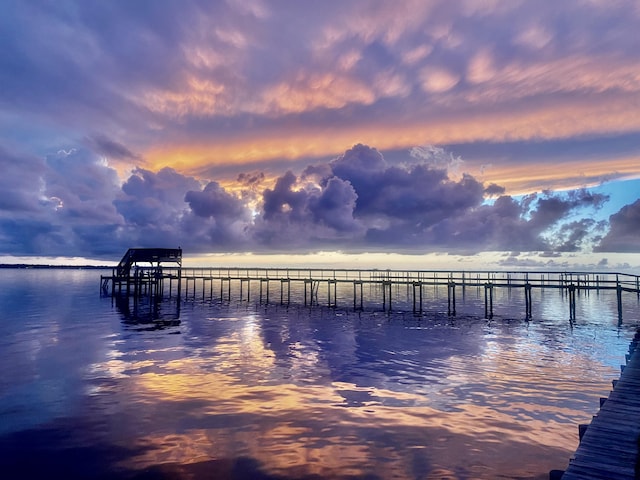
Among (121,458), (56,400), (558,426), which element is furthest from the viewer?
(56,400)

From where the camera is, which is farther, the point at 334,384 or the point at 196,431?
the point at 334,384

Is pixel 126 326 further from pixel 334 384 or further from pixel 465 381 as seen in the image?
pixel 465 381

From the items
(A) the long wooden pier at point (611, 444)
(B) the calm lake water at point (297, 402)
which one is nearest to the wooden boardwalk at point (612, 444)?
(A) the long wooden pier at point (611, 444)

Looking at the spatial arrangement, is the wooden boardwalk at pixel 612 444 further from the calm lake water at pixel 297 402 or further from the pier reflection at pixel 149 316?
the pier reflection at pixel 149 316

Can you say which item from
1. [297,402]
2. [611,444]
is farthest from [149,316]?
[611,444]

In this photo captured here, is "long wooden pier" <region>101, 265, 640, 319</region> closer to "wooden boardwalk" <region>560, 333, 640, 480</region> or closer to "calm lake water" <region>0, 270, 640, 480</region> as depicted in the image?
"calm lake water" <region>0, 270, 640, 480</region>

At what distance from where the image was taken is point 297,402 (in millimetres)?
16344

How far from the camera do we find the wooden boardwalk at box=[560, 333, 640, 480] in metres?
7.26

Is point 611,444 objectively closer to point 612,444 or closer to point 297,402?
point 612,444

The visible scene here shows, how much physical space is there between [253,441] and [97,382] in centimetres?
1041

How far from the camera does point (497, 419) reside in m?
14.4

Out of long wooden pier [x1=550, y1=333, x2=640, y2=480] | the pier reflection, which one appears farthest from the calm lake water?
the pier reflection

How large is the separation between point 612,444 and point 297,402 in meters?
10.8

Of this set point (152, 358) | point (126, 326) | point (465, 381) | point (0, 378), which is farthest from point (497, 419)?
point (126, 326)
